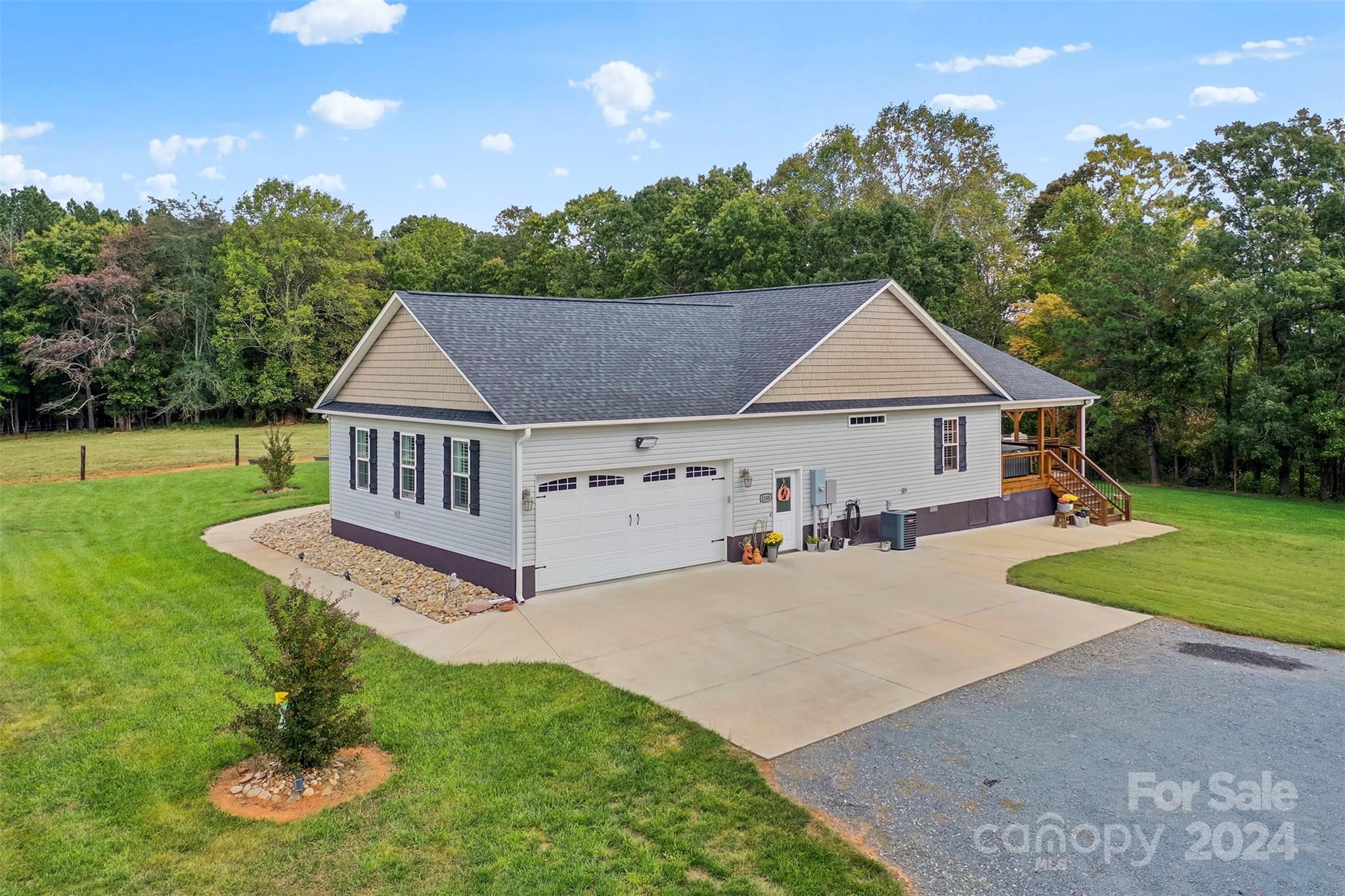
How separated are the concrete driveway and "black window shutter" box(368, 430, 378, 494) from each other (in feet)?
6.55

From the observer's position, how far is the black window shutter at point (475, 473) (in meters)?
13.1

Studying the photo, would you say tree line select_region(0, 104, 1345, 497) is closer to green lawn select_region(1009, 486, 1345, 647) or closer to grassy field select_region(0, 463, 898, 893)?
Answer: green lawn select_region(1009, 486, 1345, 647)

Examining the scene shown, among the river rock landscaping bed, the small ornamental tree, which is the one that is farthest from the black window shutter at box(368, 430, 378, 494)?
the small ornamental tree

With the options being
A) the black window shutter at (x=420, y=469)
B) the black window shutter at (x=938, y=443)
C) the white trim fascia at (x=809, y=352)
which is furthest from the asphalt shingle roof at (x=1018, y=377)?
the black window shutter at (x=420, y=469)

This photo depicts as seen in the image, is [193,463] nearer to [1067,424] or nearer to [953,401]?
[953,401]

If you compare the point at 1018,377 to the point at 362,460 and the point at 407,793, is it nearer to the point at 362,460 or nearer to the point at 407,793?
the point at 362,460

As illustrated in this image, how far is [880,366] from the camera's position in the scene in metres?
17.5

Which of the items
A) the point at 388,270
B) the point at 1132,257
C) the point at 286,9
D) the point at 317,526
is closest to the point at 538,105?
the point at 286,9


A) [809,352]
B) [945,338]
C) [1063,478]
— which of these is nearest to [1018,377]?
[1063,478]

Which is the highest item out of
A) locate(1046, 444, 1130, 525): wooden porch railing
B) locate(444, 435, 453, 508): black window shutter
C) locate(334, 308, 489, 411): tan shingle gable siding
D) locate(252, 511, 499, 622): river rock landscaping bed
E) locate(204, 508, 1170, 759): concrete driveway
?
locate(334, 308, 489, 411): tan shingle gable siding

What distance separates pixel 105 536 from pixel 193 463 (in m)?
15.0

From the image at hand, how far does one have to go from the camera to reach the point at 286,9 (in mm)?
17641

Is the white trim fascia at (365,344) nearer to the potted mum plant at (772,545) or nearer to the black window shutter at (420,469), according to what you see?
the black window shutter at (420,469)

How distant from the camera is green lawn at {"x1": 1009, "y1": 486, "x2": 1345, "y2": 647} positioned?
1184 centimetres
